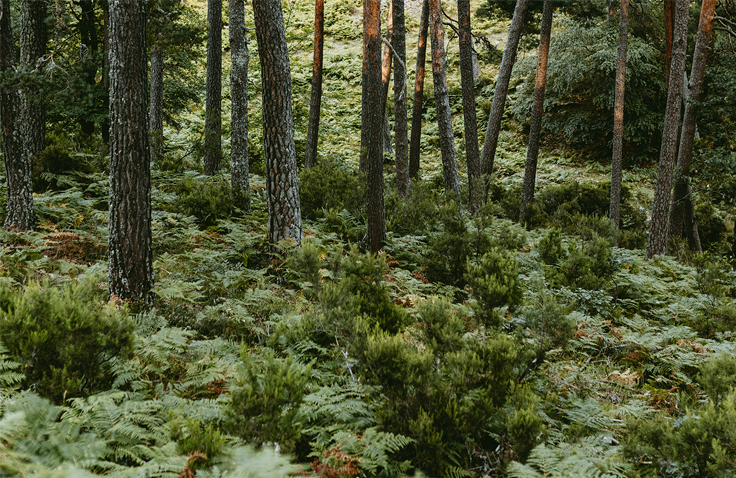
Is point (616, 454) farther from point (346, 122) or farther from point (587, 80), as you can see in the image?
point (346, 122)

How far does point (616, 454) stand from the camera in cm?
282

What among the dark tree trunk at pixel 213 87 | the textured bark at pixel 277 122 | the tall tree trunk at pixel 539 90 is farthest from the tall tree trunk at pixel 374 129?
the tall tree trunk at pixel 539 90

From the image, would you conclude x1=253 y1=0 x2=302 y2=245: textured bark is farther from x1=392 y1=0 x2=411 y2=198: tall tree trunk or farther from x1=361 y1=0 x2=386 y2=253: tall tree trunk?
x1=392 y1=0 x2=411 y2=198: tall tree trunk

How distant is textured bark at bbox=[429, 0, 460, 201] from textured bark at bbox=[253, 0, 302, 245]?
464 centimetres

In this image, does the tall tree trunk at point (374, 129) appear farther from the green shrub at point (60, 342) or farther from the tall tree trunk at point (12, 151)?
the tall tree trunk at point (12, 151)

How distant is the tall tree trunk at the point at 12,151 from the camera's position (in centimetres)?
620

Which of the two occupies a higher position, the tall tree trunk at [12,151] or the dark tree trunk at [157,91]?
the dark tree trunk at [157,91]

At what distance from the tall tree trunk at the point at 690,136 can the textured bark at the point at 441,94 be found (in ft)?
17.2

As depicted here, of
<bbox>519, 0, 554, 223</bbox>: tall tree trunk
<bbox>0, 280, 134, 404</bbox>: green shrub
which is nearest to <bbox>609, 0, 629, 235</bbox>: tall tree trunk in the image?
<bbox>519, 0, 554, 223</bbox>: tall tree trunk

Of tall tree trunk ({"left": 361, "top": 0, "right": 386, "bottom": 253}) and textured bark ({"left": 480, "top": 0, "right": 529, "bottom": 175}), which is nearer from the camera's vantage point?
tall tree trunk ({"left": 361, "top": 0, "right": 386, "bottom": 253})

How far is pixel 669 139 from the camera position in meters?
9.79

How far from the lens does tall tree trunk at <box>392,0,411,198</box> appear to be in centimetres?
1006

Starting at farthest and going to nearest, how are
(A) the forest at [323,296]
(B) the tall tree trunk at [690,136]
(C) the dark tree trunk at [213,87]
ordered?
(C) the dark tree trunk at [213,87]
(B) the tall tree trunk at [690,136]
(A) the forest at [323,296]

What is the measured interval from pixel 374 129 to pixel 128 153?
3.62 m
